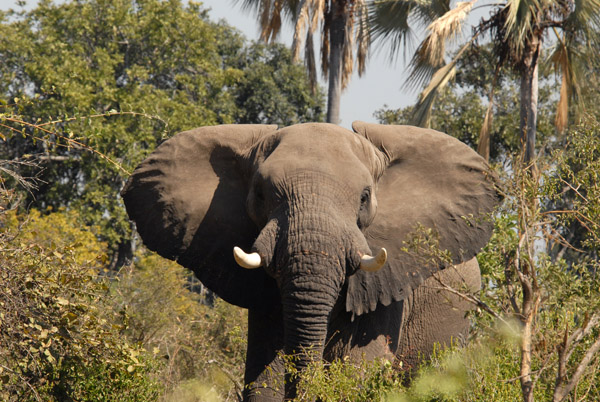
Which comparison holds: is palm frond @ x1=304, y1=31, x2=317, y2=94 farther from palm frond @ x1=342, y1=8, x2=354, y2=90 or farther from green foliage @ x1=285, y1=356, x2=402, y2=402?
green foliage @ x1=285, y1=356, x2=402, y2=402

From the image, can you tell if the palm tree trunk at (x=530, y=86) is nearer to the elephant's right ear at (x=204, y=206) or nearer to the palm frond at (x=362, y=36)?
the palm frond at (x=362, y=36)

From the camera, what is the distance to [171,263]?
1541 cm

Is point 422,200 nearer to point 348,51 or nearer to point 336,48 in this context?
point 336,48

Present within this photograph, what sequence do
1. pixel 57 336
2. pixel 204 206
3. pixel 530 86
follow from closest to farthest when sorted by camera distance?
pixel 57 336
pixel 204 206
pixel 530 86

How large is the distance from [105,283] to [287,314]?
5.64ft

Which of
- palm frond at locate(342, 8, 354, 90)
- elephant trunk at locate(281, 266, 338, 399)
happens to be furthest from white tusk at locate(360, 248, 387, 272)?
palm frond at locate(342, 8, 354, 90)

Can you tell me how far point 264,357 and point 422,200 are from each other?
148cm

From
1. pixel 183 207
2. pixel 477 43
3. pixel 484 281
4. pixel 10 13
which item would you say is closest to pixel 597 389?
pixel 183 207

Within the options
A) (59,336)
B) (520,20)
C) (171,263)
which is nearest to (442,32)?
(520,20)

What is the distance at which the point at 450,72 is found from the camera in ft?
50.6

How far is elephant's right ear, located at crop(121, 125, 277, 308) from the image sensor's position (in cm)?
605

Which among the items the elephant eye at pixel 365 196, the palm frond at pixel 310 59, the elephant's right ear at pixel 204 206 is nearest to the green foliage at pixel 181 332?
the elephant's right ear at pixel 204 206

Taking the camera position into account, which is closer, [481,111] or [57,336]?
[57,336]

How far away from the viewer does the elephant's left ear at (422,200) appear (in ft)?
19.6
